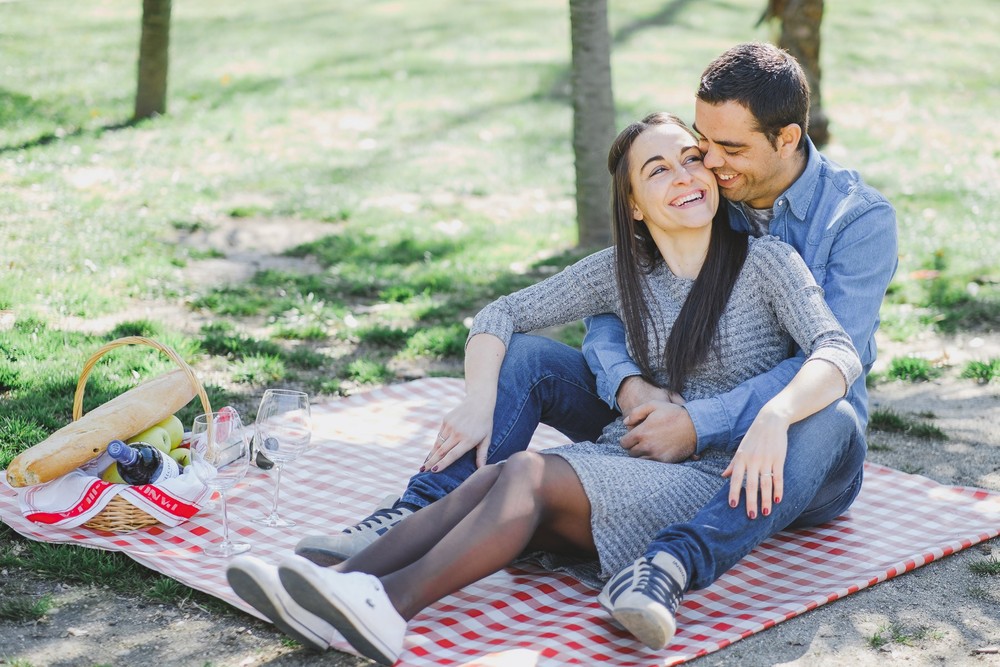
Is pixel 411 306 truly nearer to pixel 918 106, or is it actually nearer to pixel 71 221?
pixel 71 221

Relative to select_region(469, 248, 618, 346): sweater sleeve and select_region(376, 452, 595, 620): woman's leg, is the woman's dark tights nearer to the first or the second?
select_region(376, 452, 595, 620): woman's leg

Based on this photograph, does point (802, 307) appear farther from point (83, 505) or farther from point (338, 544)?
point (83, 505)

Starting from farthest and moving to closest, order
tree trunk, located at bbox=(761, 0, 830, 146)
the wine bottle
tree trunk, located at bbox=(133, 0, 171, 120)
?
tree trunk, located at bbox=(133, 0, 171, 120), tree trunk, located at bbox=(761, 0, 830, 146), the wine bottle

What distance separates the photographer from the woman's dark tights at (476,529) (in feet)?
10.4

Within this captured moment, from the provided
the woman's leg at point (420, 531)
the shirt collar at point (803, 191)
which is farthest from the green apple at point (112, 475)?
the shirt collar at point (803, 191)

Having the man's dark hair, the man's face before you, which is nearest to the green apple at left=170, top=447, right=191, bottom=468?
the man's face

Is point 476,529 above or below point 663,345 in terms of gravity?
below

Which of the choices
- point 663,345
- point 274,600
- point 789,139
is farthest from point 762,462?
point 274,600

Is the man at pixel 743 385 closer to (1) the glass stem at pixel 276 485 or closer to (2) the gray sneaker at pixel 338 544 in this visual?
(2) the gray sneaker at pixel 338 544

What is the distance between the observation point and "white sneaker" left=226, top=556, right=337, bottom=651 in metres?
3.01

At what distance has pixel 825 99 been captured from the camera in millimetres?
13422

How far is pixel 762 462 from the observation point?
331cm

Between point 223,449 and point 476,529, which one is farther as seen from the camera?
point 223,449

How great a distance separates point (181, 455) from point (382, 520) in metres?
1.00
